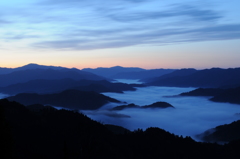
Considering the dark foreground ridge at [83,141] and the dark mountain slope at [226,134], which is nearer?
the dark foreground ridge at [83,141]

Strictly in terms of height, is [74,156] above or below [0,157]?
below

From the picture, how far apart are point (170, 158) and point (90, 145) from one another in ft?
95.7


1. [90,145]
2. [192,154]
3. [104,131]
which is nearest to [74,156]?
[90,145]

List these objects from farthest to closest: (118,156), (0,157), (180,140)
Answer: (180,140) → (118,156) → (0,157)

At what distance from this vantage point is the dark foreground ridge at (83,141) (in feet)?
243

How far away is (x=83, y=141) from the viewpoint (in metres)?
86.2

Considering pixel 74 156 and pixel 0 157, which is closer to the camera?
pixel 0 157

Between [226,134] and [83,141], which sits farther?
[226,134]

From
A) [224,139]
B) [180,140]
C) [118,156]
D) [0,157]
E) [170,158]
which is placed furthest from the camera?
[224,139]

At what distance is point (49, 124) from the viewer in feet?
310

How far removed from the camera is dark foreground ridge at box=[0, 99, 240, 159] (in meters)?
74.0

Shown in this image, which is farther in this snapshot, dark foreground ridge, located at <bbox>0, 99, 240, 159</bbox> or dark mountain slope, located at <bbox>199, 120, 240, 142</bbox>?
dark mountain slope, located at <bbox>199, 120, 240, 142</bbox>

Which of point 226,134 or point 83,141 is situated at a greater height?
point 83,141

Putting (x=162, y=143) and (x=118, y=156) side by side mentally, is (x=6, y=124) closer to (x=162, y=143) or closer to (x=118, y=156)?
(x=118, y=156)
